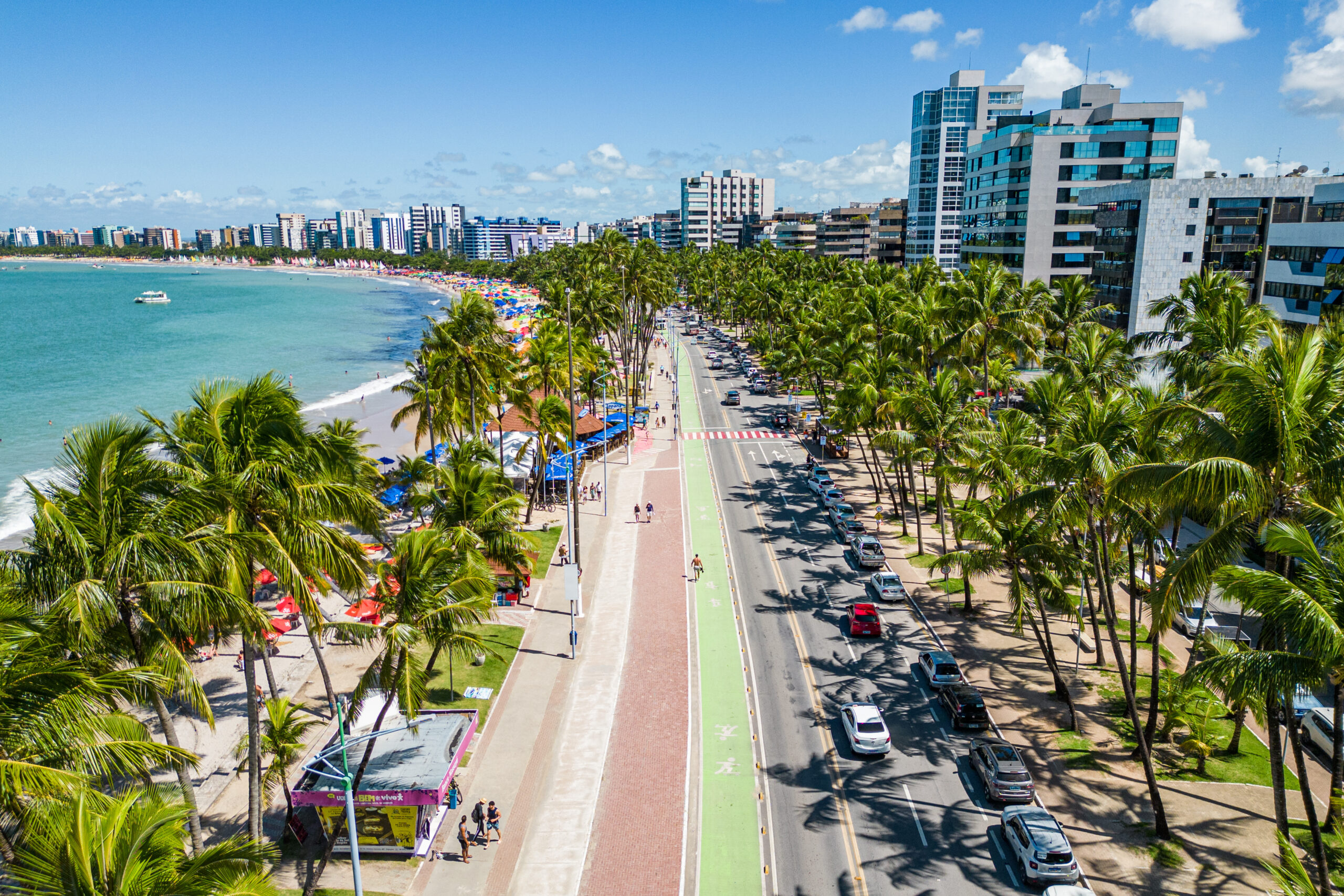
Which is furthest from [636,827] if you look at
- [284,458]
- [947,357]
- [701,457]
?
[701,457]

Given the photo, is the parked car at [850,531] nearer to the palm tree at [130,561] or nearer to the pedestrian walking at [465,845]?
the pedestrian walking at [465,845]

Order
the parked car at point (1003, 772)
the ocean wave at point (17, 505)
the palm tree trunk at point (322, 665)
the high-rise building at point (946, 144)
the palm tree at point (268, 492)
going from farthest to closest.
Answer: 1. the high-rise building at point (946, 144)
2. the ocean wave at point (17, 505)
3. the parked car at point (1003, 772)
4. the palm tree trunk at point (322, 665)
5. the palm tree at point (268, 492)

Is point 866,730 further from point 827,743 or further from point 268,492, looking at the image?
point 268,492

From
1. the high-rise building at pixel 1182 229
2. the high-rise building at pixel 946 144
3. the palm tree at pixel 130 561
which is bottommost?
the palm tree at pixel 130 561

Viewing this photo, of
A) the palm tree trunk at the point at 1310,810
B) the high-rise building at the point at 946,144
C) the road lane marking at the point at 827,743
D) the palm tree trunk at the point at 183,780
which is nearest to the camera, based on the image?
the palm tree trunk at the point at 1310,810

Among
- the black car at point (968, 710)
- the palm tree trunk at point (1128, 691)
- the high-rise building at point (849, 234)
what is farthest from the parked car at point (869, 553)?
the high-rise building at point (849, 234)

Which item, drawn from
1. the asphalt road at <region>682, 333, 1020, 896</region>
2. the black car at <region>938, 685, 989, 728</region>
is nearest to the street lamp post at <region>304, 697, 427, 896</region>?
the asphalt road at <region>682, 333, 1020, 896</region>

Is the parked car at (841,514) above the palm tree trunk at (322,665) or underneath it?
underneath
